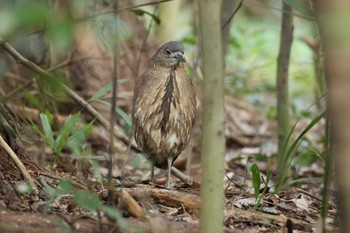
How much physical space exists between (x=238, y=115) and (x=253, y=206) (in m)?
5.45

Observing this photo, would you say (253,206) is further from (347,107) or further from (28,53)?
(28,53)

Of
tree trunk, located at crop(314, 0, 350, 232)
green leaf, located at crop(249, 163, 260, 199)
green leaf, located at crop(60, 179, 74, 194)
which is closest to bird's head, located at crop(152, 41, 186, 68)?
green leaf, located at crop(249, 163, 260, 199)

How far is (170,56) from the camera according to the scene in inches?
221

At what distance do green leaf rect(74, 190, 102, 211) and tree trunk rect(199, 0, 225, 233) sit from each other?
55 centimetres

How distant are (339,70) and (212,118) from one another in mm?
633

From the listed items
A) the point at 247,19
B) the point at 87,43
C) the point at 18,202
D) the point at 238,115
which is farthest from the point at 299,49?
the point at 18,202

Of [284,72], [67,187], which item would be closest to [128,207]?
[67,187]

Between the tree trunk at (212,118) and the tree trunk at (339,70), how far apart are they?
488mm

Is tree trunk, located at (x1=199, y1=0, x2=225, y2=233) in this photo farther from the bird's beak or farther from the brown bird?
the bird's beak

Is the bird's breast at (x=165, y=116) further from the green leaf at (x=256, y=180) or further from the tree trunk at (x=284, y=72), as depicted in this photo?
the green leaf at (x=256, y=180)

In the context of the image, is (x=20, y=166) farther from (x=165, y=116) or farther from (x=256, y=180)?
(x=165, y=116)

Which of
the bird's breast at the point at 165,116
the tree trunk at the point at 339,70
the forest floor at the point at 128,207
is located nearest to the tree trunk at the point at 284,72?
the bird's breast at the point at 165,116

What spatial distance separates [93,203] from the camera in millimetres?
3223

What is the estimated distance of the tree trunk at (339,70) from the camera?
2303 mm
